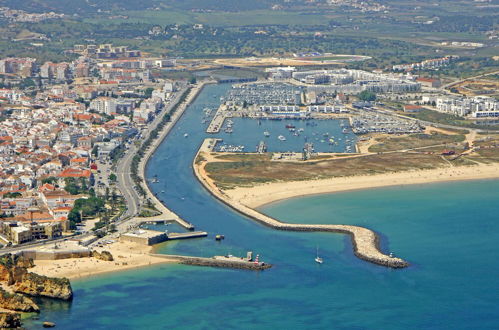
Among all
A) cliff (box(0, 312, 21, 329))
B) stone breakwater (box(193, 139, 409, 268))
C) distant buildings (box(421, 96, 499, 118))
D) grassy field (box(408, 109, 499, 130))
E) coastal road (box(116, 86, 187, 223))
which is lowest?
cliff (box(0, 312, 21, 329))

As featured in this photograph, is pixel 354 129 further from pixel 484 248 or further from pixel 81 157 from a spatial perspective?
pixel 484 248

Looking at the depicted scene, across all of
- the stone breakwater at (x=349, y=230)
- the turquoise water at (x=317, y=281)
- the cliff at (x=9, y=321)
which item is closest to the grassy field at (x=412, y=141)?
the stone breakwater at (x=349, y=230)

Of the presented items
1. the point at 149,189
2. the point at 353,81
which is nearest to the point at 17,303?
the point at 149,189

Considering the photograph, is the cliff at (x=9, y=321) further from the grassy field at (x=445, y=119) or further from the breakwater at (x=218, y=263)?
the grassy field at (x=445, y=119)

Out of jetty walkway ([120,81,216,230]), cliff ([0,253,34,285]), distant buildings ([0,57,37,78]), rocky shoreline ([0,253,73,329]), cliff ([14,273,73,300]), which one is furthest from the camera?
distant buildings ([0,57,37,78])

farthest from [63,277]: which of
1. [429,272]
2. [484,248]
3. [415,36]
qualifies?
[415,36]

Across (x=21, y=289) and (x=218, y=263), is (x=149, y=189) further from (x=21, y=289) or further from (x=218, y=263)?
(x=21, y=289)

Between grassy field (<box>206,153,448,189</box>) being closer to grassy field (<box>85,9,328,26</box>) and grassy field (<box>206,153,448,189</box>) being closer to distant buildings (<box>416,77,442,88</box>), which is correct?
distant buildings (<box>416,77,442,88</box>)

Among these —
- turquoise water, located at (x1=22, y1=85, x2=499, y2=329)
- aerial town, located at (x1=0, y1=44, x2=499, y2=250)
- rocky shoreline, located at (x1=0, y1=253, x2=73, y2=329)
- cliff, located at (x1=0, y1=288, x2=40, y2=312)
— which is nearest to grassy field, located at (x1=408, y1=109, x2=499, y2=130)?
aerial town, located at (x1=0, y1=44, x2=499, y2=250)
